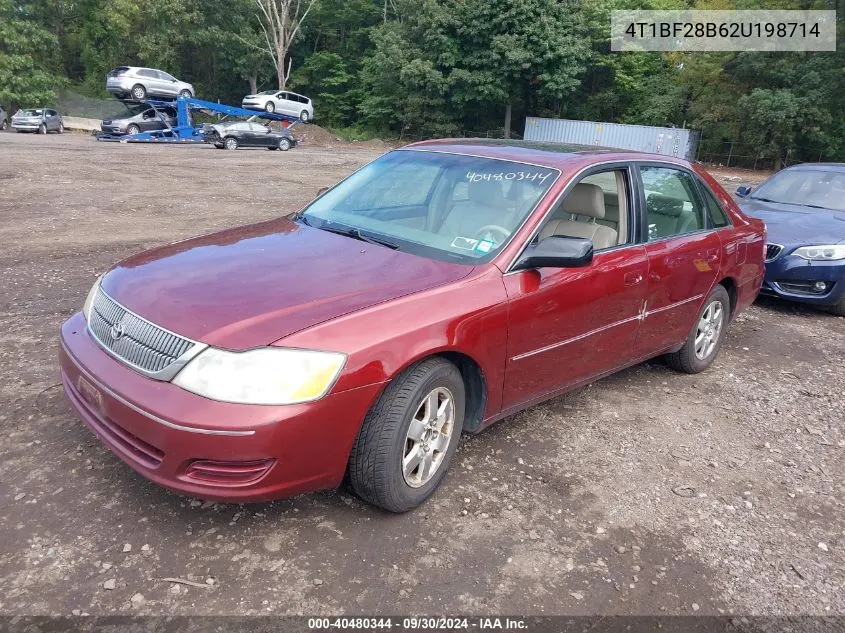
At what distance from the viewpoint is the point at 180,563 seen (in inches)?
105

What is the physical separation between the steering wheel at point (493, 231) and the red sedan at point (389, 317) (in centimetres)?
1

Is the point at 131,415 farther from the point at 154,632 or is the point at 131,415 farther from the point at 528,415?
the point at 528,415

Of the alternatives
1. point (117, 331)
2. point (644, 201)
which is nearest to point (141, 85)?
point (644, 201)

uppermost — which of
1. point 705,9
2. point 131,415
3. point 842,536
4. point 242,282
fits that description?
point 705,9

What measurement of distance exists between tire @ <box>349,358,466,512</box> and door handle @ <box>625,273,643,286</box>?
4.58 ft

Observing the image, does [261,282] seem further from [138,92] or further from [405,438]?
[138,92]

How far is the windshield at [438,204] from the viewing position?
3527 mm

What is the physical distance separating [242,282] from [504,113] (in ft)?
139

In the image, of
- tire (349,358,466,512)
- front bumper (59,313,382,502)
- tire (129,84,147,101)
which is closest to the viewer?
front bumper (59,313,382,502)

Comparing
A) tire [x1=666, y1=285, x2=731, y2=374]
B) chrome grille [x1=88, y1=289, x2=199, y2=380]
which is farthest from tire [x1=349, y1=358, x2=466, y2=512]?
tire [x1=666, y1=285, x2=731, y2=374]

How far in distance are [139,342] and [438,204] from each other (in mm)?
1863

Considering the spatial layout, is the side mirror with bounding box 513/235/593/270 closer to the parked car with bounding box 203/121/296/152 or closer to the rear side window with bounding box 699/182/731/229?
the rear side window with bounding box 699/182/731/229

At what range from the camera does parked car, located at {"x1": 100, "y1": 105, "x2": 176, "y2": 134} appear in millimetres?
27859

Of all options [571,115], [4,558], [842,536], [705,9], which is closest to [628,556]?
[842,536]
